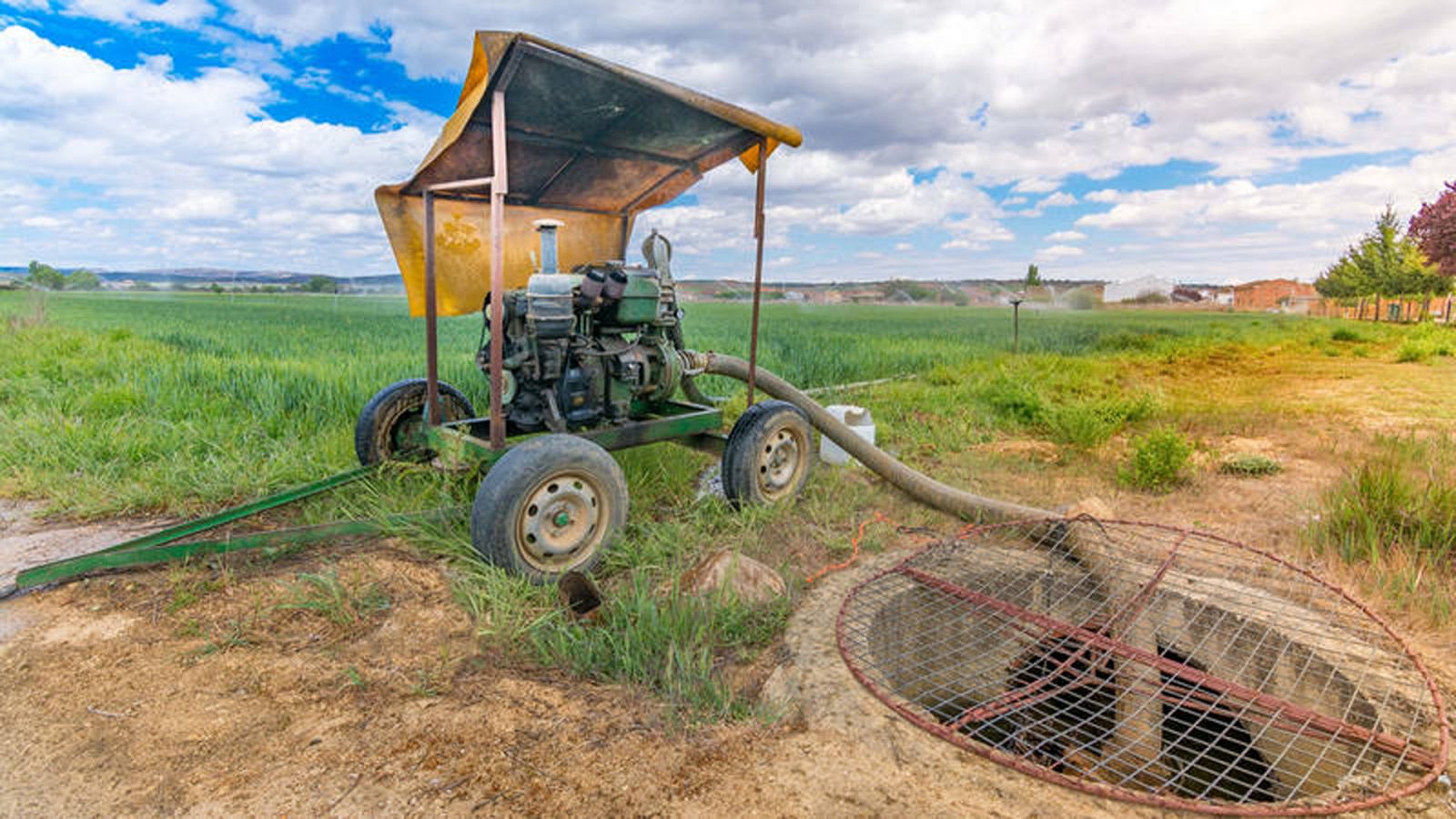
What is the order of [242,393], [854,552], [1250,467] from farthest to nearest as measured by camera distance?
1. [242,393]
2. [1250,467]
3. [854,552]

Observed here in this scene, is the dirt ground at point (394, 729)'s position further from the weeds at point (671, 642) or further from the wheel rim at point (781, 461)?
the wheel rim at point (781, 461)

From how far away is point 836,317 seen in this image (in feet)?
66.2

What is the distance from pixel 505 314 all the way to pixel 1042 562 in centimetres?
274

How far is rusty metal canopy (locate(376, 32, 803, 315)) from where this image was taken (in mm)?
2805

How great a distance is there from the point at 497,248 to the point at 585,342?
83 cm

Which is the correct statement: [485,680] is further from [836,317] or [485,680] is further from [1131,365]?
[836,317]

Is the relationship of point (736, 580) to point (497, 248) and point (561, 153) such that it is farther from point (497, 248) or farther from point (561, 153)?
point (561, 153)

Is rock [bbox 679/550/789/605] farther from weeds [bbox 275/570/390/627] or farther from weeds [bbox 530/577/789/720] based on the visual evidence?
weeds [bbox 275/570/390/627]

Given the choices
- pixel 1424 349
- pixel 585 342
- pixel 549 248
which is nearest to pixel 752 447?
pixel 585 342

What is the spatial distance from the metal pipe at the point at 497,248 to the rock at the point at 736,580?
104 cm

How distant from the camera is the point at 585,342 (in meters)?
3.58

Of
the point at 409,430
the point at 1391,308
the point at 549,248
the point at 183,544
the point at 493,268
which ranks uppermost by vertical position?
the point at 1391,308

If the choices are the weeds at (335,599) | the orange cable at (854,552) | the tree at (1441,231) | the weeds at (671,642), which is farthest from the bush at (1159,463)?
the tree at (1441,231)

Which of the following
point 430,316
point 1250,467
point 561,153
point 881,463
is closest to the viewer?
point 430,316
